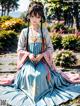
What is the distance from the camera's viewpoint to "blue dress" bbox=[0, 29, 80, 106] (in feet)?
22.2

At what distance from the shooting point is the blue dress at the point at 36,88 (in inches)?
267

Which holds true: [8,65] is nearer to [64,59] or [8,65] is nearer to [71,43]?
[64,59]

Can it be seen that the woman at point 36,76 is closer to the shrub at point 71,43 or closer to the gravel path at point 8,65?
the gravel path at point 8,65

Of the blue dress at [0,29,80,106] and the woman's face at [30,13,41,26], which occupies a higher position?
the woman's face at [30,13,41,26]

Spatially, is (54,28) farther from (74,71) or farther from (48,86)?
(48,86)

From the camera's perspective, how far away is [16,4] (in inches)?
2557

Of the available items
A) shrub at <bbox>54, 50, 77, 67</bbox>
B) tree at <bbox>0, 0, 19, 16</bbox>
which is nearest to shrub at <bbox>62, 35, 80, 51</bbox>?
shrub at <bbox>54, 50, 77, 67</bbox>

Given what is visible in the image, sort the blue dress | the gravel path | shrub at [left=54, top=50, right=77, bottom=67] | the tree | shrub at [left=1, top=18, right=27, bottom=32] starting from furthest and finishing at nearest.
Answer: the tree
shrub at [left=1, top=18, right=27, bottom=32]
shrub at [left=54, top=50, right=77, bottom=67]
the gravel path
the blue dress

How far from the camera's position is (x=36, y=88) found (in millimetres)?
6848

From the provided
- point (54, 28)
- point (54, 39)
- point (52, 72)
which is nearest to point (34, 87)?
point (52, 72)

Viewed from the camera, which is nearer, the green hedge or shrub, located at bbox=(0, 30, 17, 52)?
the green hedge

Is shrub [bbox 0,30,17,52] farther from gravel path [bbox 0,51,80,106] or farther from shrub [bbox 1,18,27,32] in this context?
shrub [bbox 1,18,27,32]

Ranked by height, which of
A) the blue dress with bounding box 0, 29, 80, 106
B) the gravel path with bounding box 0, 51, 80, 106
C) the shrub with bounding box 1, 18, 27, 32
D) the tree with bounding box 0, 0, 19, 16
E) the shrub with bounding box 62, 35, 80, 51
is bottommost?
the blue dress with bounding box 0, 29, 80, 106

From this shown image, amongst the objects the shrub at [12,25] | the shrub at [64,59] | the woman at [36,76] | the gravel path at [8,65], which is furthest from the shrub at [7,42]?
the woman at [36,76]
